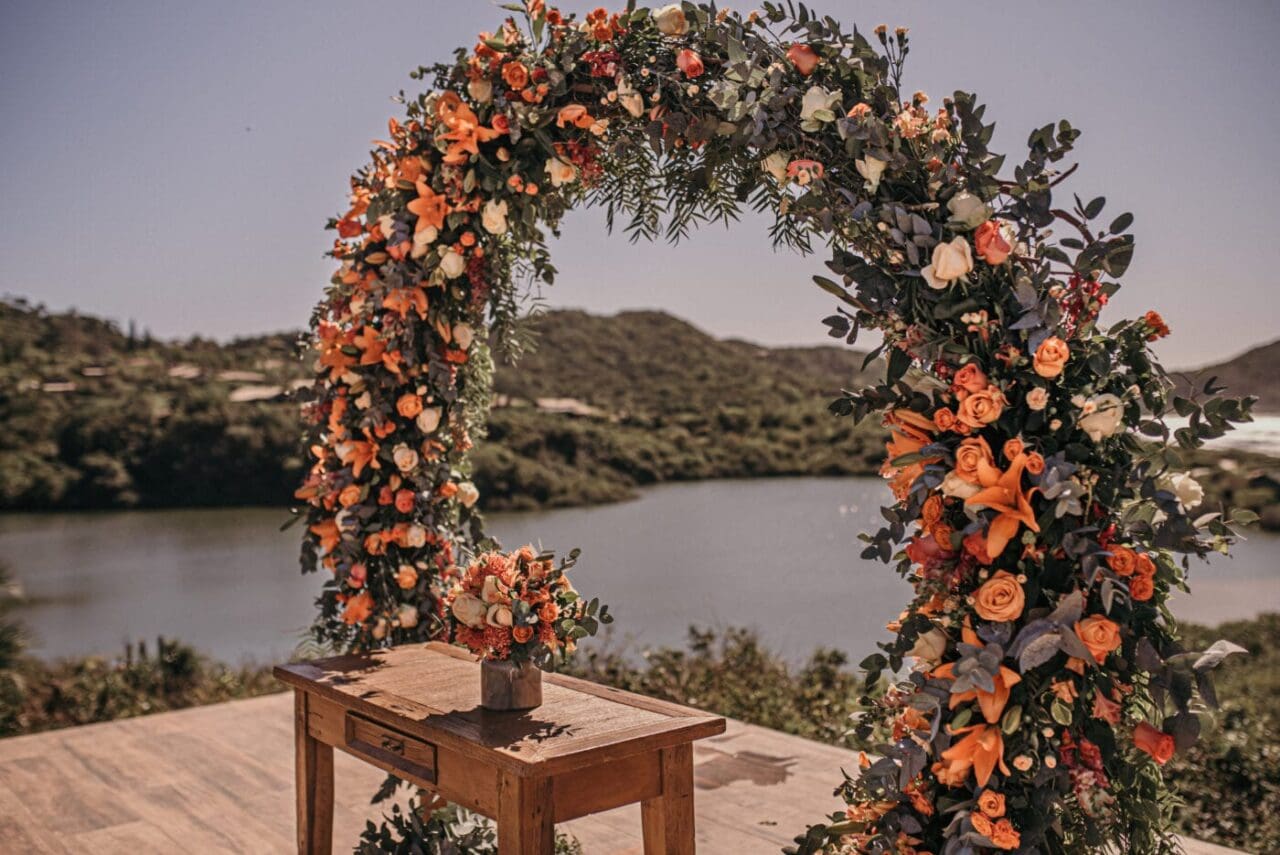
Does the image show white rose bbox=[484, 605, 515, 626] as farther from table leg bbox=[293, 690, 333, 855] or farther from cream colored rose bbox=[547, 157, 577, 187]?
cream colored rose bbox=[547, 157, 577, 187]

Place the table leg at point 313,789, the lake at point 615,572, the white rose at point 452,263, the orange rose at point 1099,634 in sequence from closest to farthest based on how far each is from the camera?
the orange rose at point 1099,634 → the white rose at point 452,263 → the table leg at point 313,789 → the lake at point 615,572

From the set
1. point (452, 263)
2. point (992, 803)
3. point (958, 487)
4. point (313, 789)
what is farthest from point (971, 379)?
point (313, 789)

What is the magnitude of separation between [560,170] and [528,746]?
4.90 feet

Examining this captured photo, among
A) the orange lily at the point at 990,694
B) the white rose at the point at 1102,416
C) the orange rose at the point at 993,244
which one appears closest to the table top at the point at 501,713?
the orange lily at the point at 990,694

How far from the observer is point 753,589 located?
7.64 metres

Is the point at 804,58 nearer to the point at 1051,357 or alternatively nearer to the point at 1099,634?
the point at 1051,357

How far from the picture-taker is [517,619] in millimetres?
2586

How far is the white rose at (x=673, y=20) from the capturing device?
2.54 metres

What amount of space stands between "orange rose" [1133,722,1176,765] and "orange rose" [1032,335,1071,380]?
652 mm

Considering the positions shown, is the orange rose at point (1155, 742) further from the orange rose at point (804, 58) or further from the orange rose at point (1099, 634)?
the orange rose at point (804, 58)

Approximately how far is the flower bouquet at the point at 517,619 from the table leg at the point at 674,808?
36cm

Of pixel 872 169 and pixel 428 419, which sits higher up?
pixel 872 169

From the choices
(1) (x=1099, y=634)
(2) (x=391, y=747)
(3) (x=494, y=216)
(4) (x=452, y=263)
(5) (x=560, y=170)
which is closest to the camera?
(1) (x=1099, y=634)

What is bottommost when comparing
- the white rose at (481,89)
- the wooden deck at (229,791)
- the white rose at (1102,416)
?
the wooden deck at (229,791)
